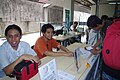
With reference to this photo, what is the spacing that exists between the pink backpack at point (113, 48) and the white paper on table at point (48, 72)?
0.43 metres

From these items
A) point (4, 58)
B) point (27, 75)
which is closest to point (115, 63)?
point (27, 75)

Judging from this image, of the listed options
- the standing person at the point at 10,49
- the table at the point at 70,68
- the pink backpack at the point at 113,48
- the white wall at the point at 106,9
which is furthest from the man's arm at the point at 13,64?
the white wall at the point at 106,9

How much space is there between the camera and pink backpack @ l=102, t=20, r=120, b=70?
1.01 meters

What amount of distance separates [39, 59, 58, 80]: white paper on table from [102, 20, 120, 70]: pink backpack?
1.41 feet

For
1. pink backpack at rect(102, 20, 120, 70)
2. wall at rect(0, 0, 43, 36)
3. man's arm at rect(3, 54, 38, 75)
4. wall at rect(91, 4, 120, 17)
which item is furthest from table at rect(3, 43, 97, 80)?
wall at rect(91, 4, 120, 17)

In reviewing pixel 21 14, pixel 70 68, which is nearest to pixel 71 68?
pixel 70 68

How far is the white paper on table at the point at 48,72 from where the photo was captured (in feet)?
2.86

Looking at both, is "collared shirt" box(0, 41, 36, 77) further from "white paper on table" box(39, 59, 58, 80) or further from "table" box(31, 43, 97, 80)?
"white paper on table" box(39, 59, 58, 80)

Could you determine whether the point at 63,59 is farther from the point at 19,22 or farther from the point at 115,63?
the point at 19,22

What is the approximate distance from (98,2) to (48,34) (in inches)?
275

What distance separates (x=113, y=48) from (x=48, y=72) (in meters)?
0.51

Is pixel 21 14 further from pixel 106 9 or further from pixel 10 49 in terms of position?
pixel 106 9

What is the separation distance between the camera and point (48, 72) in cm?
93

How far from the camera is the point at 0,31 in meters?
3.46
